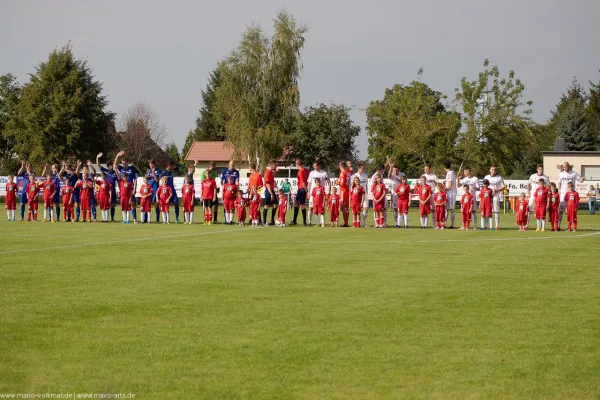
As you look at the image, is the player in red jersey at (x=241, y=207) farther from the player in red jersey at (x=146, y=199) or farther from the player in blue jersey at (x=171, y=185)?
the player in red jersey at (x=146, y=199)

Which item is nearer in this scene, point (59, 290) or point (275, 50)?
point (59, 290)

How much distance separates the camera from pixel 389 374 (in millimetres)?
6816

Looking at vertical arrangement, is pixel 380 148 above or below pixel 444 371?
above

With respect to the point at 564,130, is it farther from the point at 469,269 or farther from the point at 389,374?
the point at 389,374

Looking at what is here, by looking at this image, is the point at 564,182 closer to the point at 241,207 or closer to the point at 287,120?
the point at 241,207

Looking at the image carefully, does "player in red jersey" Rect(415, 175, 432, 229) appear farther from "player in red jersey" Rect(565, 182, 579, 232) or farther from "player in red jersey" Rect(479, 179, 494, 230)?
"player in red jersey" Rect(565, 182, 579, 232)

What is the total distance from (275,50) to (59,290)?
174ft

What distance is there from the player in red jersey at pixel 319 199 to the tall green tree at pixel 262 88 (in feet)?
116

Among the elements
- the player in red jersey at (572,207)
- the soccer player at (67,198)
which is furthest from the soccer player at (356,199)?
the soccer player at (67,198)

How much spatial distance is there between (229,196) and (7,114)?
5196 cm

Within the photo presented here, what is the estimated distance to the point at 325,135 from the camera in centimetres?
7388

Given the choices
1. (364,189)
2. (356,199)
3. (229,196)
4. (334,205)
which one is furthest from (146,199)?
(364,189)

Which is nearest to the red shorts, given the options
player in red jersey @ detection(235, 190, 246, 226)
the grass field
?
player in red jersey @ detection(235, 190, 246, 226)

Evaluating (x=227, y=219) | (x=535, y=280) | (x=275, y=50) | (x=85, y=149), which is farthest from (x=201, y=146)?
(x=535, y=280)
